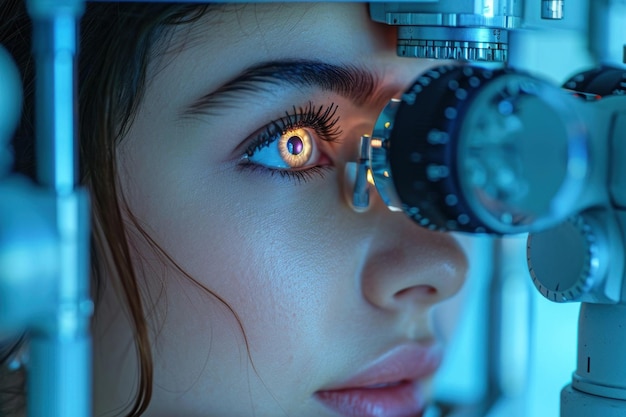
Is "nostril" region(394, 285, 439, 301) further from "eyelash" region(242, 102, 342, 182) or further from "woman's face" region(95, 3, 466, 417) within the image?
"eyelash" region(242, 102, 342, 182)

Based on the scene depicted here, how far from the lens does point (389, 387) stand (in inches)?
34.3

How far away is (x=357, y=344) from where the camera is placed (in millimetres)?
802

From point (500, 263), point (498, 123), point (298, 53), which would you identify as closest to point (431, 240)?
point (298, 53)

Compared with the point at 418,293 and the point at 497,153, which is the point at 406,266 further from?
the point at 497,153

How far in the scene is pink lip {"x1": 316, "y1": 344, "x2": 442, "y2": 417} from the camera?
2.71 feet

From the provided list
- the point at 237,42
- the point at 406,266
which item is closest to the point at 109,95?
the point at 237,42

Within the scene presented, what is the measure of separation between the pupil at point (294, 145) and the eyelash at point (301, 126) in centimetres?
2

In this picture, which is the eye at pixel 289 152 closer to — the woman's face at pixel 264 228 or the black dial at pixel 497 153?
the woman's face at pixel 264 228

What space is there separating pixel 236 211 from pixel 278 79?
0.12 meters

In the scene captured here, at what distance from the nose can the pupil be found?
0.08 metres

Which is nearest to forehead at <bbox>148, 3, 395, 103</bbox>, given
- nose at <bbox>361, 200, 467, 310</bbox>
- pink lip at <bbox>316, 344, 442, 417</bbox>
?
nose at <bbox>361, 200, 467, 310</bbox>

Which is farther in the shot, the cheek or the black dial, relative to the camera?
the cheek

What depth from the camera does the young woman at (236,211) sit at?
2.46 feet

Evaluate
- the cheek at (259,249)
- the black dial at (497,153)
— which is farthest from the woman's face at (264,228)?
the black dial at (497,153)
